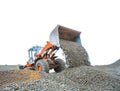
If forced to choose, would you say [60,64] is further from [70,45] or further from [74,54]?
[70,45]

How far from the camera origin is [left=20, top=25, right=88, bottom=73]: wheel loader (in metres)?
8.89

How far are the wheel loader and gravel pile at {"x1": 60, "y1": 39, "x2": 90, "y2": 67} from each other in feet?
0.98

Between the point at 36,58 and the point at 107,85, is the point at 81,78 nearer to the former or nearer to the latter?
the point at 107,85

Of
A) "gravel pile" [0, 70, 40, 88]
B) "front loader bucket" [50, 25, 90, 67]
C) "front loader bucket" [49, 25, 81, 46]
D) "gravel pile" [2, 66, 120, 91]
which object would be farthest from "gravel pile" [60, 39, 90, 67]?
"gravel pile" [0, 70, 40, 88]

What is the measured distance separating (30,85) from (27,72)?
1935 mm

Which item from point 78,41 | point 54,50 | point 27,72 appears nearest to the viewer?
point 27,72

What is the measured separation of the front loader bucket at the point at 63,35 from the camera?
31.2 feet

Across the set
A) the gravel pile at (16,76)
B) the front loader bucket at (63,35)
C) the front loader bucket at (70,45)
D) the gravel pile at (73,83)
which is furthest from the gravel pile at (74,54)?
the gravel pile at (16,76)

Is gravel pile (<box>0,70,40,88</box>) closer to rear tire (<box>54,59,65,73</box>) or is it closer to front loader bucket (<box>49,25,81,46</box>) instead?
rear tire (<box>54,59,65,73</box>)

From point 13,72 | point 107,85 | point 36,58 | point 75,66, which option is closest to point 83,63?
point 75,66

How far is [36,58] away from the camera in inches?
381

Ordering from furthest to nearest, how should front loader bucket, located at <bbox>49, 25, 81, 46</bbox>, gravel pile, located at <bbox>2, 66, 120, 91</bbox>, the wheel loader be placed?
1. front loader bucket, located at <bbox>49, 25, 81, 46</bbox>
2. the wheel loader
3. gravel pile, located at <bbox>2, 66, 120, 91</bbox>

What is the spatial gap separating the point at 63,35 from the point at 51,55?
1.41m

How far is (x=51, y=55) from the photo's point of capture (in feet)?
31.0
